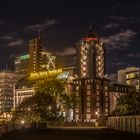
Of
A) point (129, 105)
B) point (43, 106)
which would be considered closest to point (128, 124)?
point (129, 105)

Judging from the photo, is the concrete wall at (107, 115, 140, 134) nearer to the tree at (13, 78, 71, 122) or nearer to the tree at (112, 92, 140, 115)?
the tree at (112, 92, 140, 115)

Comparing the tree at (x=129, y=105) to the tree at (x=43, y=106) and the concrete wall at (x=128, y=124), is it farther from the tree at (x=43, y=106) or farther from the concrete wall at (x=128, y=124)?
the concrete wall at (x=128, y=124)

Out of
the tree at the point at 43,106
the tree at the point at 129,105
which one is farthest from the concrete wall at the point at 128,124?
the tree at the point at 43,106

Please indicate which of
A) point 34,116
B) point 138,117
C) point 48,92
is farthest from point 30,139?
point 48,92

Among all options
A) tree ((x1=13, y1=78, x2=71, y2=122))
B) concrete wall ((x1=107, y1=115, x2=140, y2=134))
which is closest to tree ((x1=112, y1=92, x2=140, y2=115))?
tree ((x1=13, y1=78, x2=71, y2=122))

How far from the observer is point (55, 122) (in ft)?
559

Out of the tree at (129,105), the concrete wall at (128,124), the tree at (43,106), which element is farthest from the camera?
the tree at (43,106)

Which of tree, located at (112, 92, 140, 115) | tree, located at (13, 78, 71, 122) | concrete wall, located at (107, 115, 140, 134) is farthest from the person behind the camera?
tree, located at (13, 78, 71, 122)

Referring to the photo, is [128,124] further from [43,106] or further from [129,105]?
[43,106]

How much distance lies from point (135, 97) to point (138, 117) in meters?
79.4

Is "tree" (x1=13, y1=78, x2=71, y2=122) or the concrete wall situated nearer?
the concrete wall

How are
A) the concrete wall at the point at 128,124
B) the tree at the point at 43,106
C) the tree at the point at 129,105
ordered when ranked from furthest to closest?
the tree at the point at 43,106 < the tree at the point at 129,105 < the concrete wall at the point at 128,124

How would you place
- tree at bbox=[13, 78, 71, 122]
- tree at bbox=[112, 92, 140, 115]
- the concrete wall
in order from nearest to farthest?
1. the concrete wall
2. tree at bbox=[112, 92, 140, 115]
3. tree at bbox=[13, 78, 71, 122]

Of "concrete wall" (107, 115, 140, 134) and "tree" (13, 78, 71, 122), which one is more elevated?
"tree" (13, 78, 71, 122)
